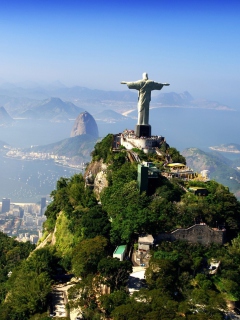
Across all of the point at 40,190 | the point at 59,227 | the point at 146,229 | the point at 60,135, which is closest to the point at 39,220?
the point at 40,190

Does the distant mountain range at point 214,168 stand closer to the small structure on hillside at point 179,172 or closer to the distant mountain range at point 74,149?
the distant mountain range at point 74,149

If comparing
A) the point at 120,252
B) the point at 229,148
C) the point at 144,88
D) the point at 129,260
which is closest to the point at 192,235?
the point at 129,260

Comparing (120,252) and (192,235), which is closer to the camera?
(120,252)

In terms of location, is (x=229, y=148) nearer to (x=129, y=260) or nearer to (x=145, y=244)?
(x=145, y=244)

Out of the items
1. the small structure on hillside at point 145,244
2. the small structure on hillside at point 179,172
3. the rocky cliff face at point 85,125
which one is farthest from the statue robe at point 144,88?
the rocky cliff face at point 85,125

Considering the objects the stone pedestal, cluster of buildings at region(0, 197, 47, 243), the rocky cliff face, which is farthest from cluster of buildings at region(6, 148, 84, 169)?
the stone pedestal

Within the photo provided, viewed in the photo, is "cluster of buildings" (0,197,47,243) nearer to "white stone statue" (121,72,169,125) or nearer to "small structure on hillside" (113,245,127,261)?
"white stone statue" (121,72,169,125)
